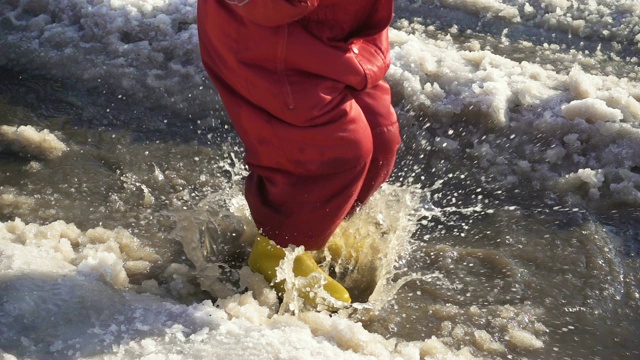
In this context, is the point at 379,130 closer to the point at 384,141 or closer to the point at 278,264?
the point at 384,141

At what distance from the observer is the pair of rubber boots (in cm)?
232

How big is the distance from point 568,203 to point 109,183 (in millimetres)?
1636

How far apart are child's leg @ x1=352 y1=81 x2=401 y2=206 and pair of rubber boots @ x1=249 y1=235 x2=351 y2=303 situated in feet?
0.86

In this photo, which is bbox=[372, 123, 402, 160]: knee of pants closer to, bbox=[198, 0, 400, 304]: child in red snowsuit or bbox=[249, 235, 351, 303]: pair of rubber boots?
bbox=[198, 0, 400, 304]: child in red snowsuit

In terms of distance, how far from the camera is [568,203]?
2883 millimetres

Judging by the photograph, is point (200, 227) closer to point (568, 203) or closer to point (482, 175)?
point (482, 175)

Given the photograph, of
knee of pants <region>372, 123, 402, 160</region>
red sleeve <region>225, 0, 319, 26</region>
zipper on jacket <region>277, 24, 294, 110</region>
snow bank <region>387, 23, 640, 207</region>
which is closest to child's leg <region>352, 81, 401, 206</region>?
knee of pants <region>372, 123, 402, 160</region>

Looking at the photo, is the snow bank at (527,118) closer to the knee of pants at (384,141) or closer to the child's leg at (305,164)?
the knee of pants at (384,141)

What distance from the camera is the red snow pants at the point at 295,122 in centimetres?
206

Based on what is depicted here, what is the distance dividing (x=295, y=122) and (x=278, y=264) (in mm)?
471

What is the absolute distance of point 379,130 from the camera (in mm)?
2281

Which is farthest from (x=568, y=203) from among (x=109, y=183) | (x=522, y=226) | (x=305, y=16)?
(x=109, y=183)

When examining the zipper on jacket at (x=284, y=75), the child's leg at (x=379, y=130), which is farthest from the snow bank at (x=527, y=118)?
the zipper on jacket at (x=284, y=75)

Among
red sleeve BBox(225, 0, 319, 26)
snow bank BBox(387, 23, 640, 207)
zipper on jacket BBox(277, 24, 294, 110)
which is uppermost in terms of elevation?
red sleeve BBox(225, 0, 319, 26)
